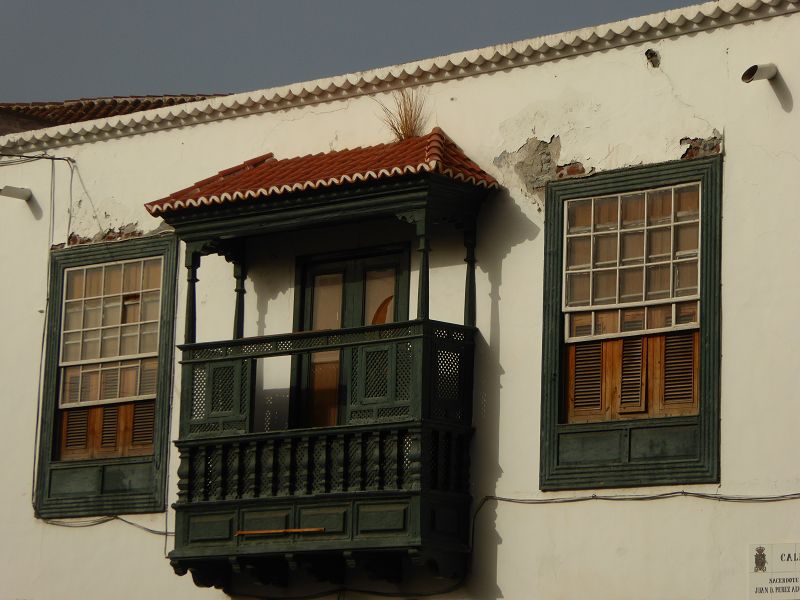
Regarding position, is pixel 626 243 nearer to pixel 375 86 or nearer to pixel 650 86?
pixel 650 86

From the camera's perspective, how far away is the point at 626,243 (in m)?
14.9

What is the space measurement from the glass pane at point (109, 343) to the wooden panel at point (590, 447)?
4968 millimetres

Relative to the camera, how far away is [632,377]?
14.7m

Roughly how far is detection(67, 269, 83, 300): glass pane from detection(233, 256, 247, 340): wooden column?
1899 millimetres

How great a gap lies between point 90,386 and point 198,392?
6.74ft

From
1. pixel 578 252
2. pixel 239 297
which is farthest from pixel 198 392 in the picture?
pixel 578 252

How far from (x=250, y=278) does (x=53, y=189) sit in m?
2.82

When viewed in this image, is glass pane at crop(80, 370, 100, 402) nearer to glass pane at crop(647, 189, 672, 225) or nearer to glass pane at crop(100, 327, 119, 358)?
glass pane at crop(100, 327, 119, 358)

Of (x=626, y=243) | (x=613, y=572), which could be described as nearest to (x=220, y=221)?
(x=626, y=243)

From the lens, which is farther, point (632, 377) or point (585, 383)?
point (585, 383)

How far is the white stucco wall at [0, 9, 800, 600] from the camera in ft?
45.7

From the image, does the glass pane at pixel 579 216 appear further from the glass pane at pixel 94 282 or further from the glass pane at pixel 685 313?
the glass pane at pixel 94 282

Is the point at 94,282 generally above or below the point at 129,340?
above

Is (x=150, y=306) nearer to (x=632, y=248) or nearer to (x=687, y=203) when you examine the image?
(x=632, y=248)
